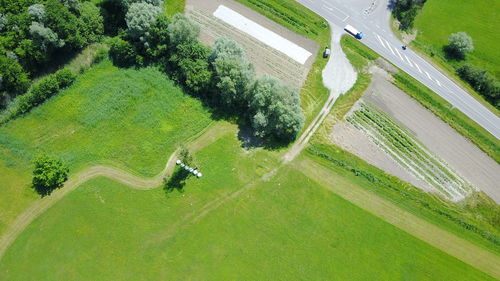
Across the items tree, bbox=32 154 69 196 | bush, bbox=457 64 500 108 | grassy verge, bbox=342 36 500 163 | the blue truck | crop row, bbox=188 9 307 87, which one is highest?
bush, bbox=457 64 500 108

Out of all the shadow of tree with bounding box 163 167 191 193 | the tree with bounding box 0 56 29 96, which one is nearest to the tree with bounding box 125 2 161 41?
the tree with bounding box 0 56 29 96

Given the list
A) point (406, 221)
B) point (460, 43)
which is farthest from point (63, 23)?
point (460, 43)

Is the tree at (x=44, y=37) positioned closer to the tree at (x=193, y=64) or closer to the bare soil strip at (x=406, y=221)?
the tree at (x=193, y=64)

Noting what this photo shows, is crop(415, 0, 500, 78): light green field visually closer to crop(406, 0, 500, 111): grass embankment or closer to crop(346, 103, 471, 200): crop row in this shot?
crop(406, 0, 500, 111): grass embankment

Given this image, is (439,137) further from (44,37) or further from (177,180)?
(44,37)

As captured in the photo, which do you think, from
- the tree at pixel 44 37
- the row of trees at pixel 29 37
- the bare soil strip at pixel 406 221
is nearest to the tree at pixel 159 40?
the row of trees at pixel 29 37

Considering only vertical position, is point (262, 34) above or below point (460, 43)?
below
